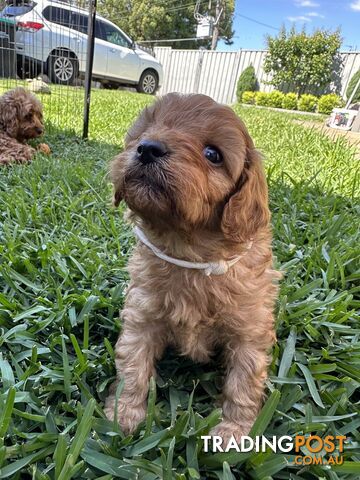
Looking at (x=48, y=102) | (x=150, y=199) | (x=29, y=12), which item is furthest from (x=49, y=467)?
(x=29, y=12)

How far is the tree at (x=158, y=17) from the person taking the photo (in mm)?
36031

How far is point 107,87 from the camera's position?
52.0ft

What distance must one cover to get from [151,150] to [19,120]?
428cm

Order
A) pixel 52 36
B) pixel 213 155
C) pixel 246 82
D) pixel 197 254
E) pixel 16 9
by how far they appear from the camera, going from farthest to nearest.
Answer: pixel 246 82
pixel 52 36
pixel 16 9
pixel 197 254
pixel 213 155

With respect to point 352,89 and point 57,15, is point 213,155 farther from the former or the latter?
point 352,89

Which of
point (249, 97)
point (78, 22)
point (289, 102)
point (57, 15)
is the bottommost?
point (249, 97)

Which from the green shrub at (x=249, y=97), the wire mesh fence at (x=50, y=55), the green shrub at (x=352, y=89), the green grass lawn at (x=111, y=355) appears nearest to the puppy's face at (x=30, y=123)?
the wire mesh fence at (x=50, y=55)

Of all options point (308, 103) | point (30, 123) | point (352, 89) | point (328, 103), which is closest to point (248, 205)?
point (30, 123)

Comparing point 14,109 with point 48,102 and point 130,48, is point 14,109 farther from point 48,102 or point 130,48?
point 130,48

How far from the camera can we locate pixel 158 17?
35.9 meters

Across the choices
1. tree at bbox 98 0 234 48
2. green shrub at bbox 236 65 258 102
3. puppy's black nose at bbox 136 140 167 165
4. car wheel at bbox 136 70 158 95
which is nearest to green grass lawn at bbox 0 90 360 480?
puppy's black nose at bbox 136 140 167 165

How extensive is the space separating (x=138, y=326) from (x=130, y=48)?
49.0 ft

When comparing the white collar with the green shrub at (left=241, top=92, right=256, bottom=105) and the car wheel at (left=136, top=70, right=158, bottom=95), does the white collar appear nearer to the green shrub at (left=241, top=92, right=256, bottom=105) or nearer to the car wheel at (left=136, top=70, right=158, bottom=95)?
the green shrub at (left=241, top=92, right=256, bottom=105)

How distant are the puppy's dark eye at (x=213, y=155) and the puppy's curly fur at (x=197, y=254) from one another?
2 cm
